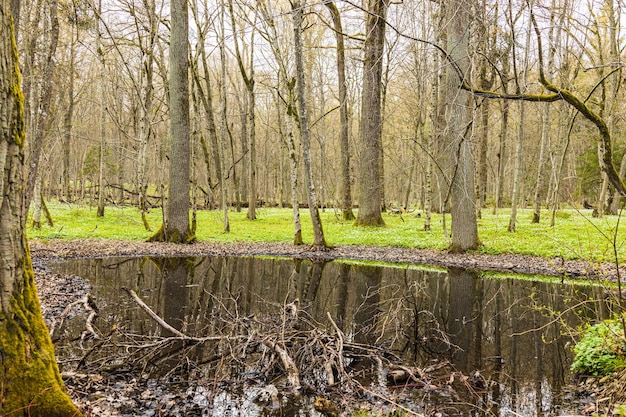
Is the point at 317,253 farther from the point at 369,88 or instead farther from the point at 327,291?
the point at 369,88

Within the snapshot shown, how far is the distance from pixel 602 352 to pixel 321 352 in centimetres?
329

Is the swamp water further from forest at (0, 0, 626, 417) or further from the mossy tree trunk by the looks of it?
the mossy tree trunk

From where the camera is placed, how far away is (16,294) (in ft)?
9.82

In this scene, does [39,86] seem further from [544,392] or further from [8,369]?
[544,392]

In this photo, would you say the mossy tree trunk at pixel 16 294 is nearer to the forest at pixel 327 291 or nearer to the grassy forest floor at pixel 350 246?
the forest at pixel 327 291

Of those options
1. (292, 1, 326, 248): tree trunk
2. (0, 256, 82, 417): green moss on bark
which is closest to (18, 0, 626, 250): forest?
(292, 1, 326, 248): tree trunk

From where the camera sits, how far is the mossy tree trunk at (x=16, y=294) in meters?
2.90

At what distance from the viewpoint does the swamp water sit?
438 cm

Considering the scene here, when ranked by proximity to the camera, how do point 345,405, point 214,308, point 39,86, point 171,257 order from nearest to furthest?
point 345,405 → point 214,308 → point 171,257 → point 39,86

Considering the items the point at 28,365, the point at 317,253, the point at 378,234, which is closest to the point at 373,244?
the point at 378,234

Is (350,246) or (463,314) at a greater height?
(350,246)

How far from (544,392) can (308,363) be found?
264 cm

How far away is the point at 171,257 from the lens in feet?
44.5

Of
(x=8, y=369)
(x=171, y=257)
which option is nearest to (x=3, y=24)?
(x=8, y=369)
